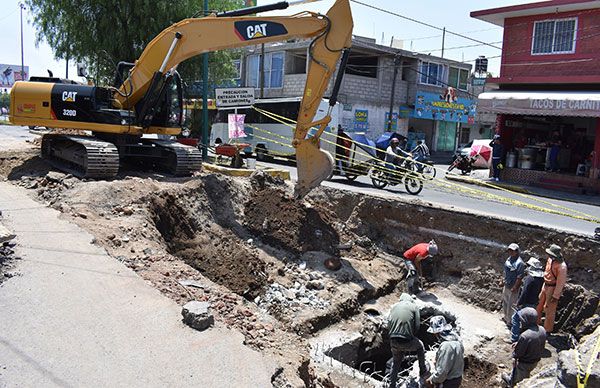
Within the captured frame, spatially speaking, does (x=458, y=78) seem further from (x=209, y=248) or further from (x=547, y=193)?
(x=209, y=248)

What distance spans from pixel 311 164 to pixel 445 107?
2911cm

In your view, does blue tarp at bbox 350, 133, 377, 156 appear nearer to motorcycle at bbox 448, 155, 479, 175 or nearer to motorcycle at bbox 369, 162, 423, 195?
motorcycle at bbox 369, 162, 423, 195

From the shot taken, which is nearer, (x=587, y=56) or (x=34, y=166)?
(x=34, y=166)

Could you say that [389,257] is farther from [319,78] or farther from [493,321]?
[319,78]

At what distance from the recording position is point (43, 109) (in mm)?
11562

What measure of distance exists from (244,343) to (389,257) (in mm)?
7469

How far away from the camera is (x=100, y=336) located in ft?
17.1

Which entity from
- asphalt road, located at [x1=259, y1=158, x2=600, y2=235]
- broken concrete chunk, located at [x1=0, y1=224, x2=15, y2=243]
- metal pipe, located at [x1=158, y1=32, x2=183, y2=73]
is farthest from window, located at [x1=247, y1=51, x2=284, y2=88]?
broken concrete chunk, located at [x1=0, y1=224, x2=15, y2=243]

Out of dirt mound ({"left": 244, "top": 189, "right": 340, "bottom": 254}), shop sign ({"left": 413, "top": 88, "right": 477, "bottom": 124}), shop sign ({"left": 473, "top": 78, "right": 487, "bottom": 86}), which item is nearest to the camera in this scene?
dirt mound ({"left": 244, "top": 189, "right": 340, "bottom": 254})

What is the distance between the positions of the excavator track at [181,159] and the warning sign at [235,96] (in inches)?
178

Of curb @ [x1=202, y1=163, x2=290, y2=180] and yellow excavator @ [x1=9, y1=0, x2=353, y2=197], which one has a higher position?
yellow excavator @ [x1=9, y1=0, x2=353, y2=197]

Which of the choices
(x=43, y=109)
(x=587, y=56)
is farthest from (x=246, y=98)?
(x=587, y=56)

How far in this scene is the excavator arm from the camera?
9750 millimetres

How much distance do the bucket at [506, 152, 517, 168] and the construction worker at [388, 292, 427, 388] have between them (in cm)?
1589
